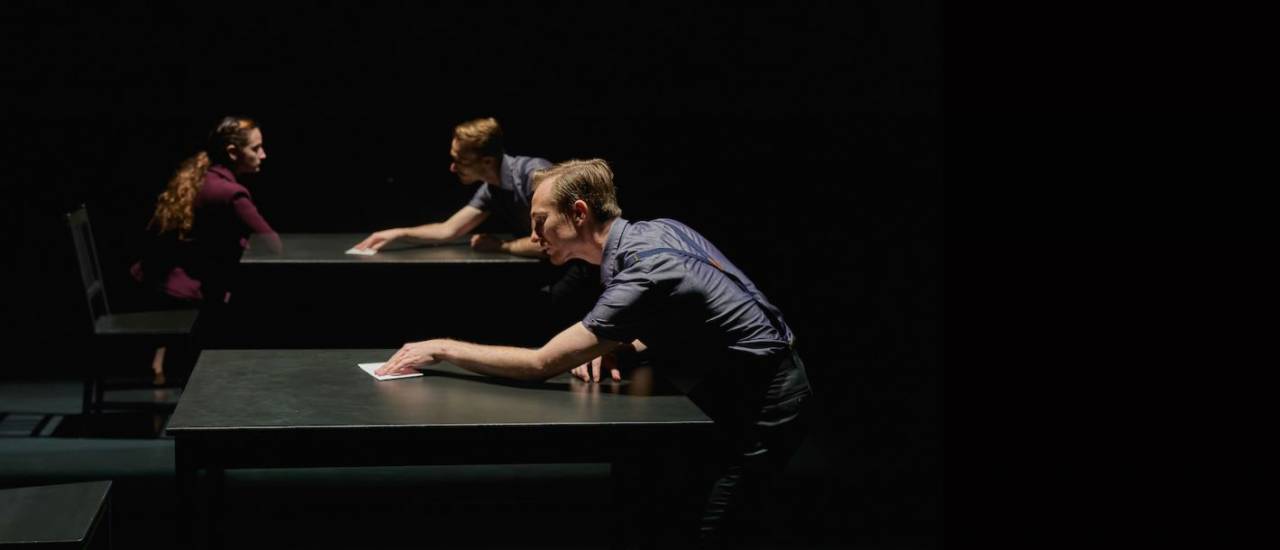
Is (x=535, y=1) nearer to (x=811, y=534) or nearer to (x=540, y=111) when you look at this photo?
(x=540, y=111)

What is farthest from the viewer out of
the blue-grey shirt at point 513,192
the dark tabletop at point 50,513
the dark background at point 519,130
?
the dark background at point 519,130

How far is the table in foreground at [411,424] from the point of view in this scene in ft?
9.68

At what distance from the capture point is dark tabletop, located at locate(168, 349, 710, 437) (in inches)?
118

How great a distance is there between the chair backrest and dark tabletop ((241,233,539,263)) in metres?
0.64

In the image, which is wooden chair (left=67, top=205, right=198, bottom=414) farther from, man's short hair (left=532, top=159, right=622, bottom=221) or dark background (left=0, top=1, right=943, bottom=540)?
man's short hair (left=532, top=159, right=622, bottom=221)

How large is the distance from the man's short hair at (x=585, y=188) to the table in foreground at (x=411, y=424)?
1.43 feet

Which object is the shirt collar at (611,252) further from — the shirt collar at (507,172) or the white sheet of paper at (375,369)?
the shirt collar at (507,172)

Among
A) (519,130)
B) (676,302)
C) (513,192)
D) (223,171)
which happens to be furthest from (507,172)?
(676,302)

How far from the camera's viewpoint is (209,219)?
612 centimetres

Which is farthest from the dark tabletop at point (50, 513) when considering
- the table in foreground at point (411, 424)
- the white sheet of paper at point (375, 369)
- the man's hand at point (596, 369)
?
the man's hand at point (596, 369)

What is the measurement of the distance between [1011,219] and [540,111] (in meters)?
3.16

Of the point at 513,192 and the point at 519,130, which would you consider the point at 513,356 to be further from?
the point at 519,130

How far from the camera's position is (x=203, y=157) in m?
6.19

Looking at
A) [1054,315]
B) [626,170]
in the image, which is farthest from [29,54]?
[1054,315]
